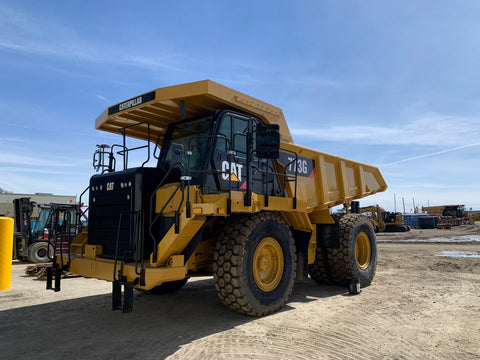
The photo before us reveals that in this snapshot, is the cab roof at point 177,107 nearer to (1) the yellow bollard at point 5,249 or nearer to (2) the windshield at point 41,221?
(1) the yellow bollard at point 5,249

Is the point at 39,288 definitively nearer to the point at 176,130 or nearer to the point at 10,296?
the point at 10,296

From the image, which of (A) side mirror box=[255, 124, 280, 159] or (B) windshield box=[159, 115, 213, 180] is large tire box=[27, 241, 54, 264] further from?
(A) side mirror box=[255, 124, 280, 159]

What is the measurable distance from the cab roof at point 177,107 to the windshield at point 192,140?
141 millimetres

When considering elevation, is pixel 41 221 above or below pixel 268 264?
above

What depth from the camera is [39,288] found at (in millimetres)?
7855

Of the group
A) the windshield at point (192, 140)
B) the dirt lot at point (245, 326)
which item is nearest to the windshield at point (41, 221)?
the dirt lot at point (245, 326)

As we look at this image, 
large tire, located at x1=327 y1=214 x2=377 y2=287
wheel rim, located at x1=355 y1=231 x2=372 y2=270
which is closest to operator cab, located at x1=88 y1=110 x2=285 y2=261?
large tire, located at x1=327 y1=214 x2=377 y2=287

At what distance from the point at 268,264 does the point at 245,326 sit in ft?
3.47

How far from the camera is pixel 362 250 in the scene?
8344 millimetres

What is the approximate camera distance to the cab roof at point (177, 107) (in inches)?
201

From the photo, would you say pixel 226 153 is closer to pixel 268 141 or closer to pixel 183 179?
pixel 268 141

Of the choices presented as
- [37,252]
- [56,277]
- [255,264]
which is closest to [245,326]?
[255,264]

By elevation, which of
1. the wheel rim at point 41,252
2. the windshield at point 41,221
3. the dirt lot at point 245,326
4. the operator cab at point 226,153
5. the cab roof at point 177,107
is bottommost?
the dirt lot at point 245,326

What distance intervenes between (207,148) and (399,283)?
218 inches
